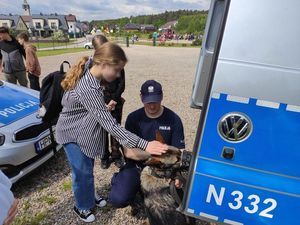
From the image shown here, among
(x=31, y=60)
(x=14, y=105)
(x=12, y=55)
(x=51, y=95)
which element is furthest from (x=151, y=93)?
(x=12, y=55)

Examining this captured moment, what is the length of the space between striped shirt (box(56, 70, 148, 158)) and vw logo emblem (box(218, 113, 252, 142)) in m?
0.68

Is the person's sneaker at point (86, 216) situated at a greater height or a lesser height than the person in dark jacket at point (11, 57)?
lesser

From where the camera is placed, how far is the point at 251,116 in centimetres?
156

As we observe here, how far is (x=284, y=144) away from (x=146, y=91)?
1.31 meters

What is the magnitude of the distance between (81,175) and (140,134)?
2.16ft

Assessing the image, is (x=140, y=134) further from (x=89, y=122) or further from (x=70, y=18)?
(x=70, y=18)

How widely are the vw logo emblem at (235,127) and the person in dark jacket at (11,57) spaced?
534cm

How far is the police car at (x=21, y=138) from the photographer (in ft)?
9.51

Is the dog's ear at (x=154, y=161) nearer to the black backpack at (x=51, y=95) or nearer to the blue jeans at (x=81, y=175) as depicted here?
the blue jeans at (x=81, y=175)

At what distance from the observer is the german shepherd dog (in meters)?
2.23

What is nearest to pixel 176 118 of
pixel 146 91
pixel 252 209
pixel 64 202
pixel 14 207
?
pixel 146 91

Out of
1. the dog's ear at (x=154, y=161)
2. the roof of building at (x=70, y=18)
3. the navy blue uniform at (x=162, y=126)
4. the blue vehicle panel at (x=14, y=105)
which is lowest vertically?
the roof of building at (x=70, y=18)

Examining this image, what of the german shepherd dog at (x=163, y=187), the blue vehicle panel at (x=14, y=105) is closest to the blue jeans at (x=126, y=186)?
the german shepherd dog at (x=163, y=187)

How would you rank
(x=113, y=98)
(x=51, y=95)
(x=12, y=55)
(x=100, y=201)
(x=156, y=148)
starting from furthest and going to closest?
(x=12, y=55) → (x=113, y=98) → (x=100, y=201) → (x=51, y=95) → (x=156, y=148)
